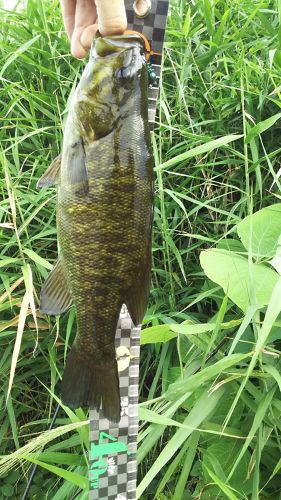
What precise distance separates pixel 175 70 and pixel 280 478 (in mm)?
1664

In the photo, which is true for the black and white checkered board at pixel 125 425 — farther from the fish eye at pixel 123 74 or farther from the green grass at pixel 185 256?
the fish eye at pixel 123 74

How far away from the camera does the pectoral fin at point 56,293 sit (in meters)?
1.36

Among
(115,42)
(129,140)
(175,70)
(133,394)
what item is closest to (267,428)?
(133,394)

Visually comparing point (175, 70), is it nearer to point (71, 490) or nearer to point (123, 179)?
point (123, 179)

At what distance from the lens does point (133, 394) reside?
1.61 m

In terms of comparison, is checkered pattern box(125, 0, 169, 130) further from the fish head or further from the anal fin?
the anal fin

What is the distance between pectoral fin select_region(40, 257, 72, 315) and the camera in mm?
1356

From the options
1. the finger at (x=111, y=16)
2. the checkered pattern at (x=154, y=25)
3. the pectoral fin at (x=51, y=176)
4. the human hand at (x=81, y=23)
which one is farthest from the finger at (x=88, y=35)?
the pectoral fin at (x=51, y=176)

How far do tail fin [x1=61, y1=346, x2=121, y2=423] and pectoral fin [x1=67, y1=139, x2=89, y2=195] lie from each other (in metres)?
0.43

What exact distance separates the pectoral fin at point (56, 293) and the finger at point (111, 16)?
1.92 feet

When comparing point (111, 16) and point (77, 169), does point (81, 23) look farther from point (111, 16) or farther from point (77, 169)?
point (77, 169)

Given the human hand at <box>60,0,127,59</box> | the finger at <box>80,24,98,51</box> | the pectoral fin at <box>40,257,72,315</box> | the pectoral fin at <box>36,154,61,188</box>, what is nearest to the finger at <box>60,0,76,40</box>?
the human hand at <box>60,0,127,59</box>

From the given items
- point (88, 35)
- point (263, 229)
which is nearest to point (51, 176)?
point (88, 35)

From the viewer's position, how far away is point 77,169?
127cm
